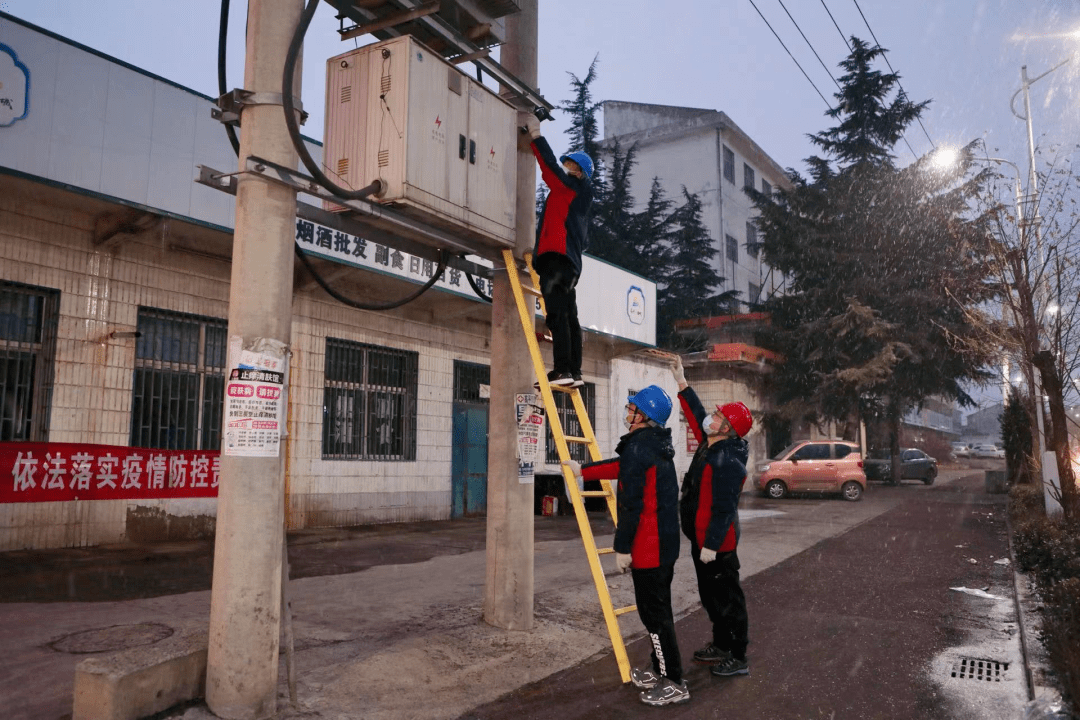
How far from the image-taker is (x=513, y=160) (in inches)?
248

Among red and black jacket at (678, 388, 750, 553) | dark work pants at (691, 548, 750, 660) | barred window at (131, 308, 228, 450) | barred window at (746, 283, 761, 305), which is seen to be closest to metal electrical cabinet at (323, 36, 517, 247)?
red and black jacket at (678, 388, 750, 553)

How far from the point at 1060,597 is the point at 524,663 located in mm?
4002

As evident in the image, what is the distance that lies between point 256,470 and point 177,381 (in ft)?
25.5

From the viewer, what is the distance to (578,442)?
601 centimetres

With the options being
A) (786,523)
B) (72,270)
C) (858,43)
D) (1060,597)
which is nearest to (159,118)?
(72,270)

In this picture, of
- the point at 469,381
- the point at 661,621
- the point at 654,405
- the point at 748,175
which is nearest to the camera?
the point at 661,621

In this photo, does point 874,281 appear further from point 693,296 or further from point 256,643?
point 256,643

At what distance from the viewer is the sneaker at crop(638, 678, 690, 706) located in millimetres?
4762

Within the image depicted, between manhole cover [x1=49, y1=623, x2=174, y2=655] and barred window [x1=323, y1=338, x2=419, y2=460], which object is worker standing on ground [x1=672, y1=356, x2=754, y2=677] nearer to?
manhole cover [x1=49, y1=623, x2=174, y2=655]

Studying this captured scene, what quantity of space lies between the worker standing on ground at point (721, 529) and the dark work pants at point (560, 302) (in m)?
0.85

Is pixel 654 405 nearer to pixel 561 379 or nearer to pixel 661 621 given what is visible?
pixel 561 379

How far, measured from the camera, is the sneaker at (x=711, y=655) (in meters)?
5.74

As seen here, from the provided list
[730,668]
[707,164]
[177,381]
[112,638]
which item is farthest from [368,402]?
[707,164]

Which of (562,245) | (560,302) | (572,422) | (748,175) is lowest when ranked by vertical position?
(572,422)
